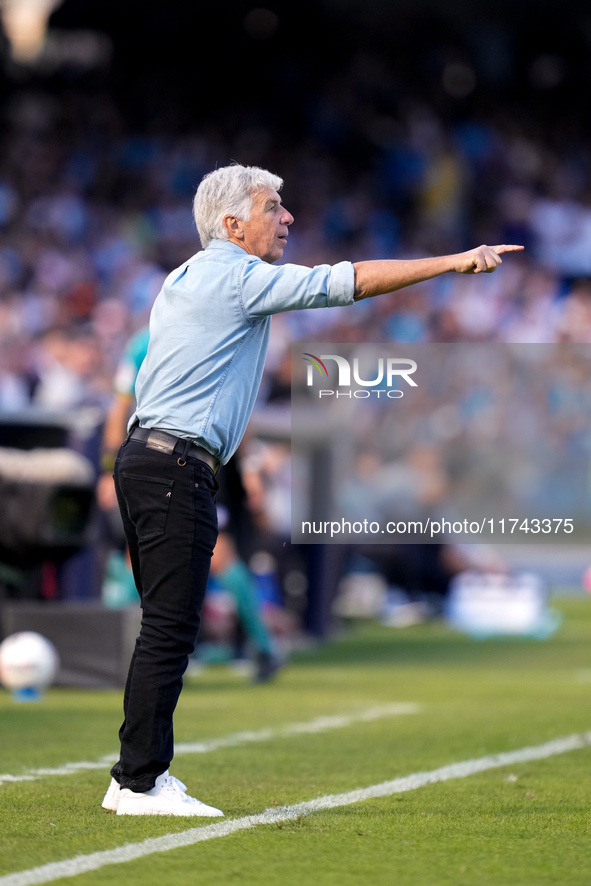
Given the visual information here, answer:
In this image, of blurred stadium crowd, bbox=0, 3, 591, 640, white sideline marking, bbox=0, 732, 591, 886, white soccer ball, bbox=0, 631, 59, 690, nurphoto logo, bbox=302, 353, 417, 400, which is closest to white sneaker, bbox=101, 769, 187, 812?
white sideline marking, bbox=0, 732, 591, 886

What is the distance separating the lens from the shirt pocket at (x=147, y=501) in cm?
441

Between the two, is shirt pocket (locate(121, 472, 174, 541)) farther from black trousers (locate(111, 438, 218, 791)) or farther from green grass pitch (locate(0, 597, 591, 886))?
green grass pitch (locate(0, 597, 591, 886))

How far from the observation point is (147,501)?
443 cm

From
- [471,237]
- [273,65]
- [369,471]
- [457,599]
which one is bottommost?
[457,599]

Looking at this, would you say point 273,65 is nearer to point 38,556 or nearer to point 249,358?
point 38,556

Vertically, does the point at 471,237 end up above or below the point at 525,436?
above

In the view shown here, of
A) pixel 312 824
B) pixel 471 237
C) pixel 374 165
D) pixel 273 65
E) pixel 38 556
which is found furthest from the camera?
pixel 273 65

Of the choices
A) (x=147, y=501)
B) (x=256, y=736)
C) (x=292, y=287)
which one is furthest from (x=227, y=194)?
(x=256, y=736)

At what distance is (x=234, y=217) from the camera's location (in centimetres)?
451

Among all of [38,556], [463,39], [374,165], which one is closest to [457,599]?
[38,556]

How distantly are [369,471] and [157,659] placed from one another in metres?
8.44

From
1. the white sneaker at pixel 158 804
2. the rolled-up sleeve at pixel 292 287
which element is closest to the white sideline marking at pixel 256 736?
the white sneaker at pixel 158 804

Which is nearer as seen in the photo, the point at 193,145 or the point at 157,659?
the point at 157,659

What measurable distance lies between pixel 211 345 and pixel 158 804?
54.1 inches
